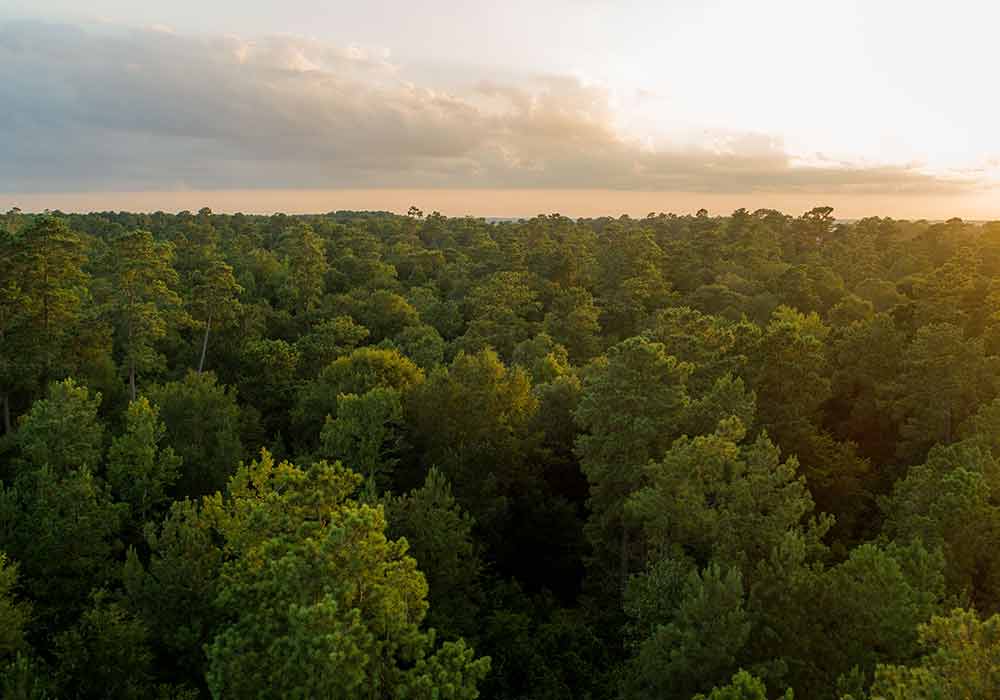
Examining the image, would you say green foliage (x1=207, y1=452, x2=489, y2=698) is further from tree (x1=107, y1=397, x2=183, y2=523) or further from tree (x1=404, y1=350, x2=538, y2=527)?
tree (x1=404, y1=350, x2=538, y2=527)

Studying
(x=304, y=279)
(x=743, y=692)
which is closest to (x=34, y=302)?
(x=304, y=279)

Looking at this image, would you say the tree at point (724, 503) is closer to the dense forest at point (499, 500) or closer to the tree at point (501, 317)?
the dense forest at point (499, 500)

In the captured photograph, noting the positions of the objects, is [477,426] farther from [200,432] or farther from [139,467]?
[139,467]

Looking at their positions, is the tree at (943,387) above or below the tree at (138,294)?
below

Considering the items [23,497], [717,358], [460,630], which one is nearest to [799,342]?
[717,358]

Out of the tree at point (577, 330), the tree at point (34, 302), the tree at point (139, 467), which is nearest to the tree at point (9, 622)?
the tree at point (139, 467)

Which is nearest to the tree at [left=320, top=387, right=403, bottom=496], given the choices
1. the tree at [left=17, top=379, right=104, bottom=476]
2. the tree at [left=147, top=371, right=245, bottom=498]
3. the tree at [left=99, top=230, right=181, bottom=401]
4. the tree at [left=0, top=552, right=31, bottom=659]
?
the tree at [left=147, top=371, right=245, bottom=498]
